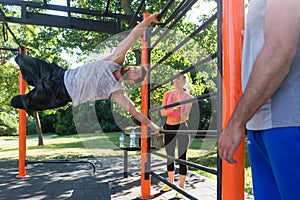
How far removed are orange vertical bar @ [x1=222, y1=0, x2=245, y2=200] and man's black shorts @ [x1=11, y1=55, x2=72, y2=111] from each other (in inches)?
63.3

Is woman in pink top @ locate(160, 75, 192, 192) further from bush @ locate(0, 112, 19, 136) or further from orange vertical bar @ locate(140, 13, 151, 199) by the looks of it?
bush @ locate(0, 112, 19, 136)

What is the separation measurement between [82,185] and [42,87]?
1.35 m

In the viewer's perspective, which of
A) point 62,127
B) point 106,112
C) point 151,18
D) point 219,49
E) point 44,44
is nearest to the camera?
point 219,49

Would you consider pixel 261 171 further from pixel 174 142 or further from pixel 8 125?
pixel 8 125

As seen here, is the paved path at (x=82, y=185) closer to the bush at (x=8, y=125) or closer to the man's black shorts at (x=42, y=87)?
the man's black shorts at (x=42, y=87)

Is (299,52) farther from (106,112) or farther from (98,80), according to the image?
(106,112)

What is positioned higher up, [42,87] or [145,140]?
[42,87]

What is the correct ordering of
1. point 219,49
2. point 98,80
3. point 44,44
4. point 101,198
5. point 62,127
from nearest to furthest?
point 219,49 → point 98,80 → point 101,198 → point 44,44 → point 62,127

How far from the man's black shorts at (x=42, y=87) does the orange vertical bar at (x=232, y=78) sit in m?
1.61

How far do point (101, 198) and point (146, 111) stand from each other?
894 mm

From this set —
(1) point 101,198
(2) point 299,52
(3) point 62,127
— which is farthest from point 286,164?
(3) point 62,127

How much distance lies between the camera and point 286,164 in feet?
2.16

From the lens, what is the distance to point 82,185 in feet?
10.3

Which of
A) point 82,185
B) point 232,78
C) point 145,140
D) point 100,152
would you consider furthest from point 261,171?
point 100,152
